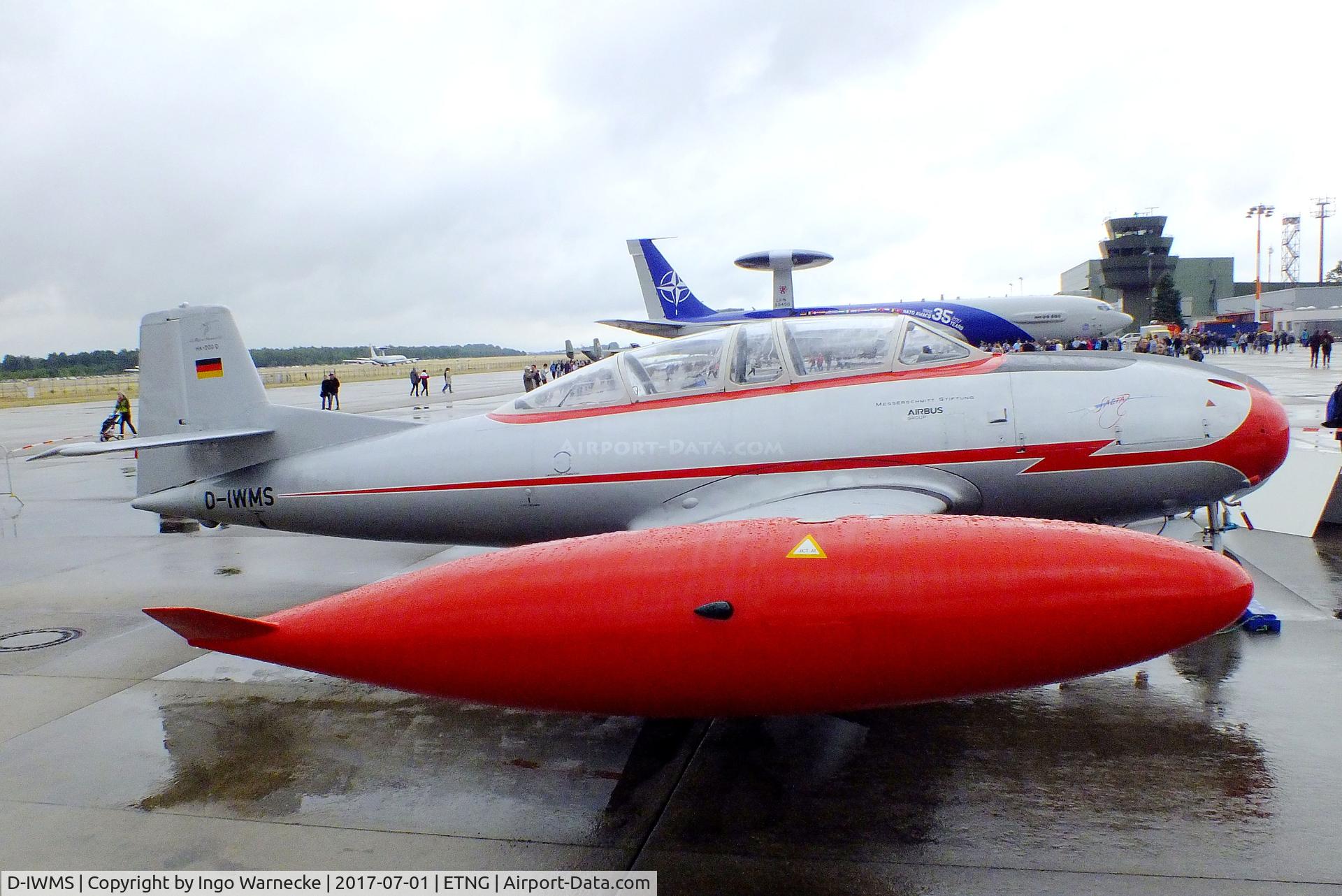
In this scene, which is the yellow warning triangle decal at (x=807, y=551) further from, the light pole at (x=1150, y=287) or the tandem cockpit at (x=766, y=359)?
the light pole at (x=1150, y=287)

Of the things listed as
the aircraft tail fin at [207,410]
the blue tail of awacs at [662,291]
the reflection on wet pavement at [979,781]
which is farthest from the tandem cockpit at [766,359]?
the blue tail of awacs at [662,291]

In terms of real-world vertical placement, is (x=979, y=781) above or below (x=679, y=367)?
below

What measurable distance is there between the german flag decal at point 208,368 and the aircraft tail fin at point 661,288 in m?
32.3

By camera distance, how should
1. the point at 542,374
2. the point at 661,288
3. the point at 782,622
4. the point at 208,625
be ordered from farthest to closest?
1. the point at 542,374
2. the point at 661,288
3. the point at 208,625
4. the point at 782,622

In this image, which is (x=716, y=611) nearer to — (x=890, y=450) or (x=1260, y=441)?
(x=890, y=450)

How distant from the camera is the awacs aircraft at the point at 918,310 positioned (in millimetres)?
37003

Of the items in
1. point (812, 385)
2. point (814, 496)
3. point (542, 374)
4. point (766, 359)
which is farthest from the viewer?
point (542, 374)

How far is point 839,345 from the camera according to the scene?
5719 mm

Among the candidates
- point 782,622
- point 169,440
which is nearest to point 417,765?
point 782,622

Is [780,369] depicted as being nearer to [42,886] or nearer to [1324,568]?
[42,886]

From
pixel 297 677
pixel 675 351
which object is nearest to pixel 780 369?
pixel 675 351

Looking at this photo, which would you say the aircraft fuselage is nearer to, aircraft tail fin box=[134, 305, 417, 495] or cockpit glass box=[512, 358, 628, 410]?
cockpit glass box=[512, 358, 628, 410]

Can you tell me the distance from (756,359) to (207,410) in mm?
4500

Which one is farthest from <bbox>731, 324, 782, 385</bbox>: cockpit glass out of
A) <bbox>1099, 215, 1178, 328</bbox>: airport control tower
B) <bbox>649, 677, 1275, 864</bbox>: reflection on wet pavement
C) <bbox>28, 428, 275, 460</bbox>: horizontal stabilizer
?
<bbox>1099, 215, 1178, 328</bbox>: airport control tower
